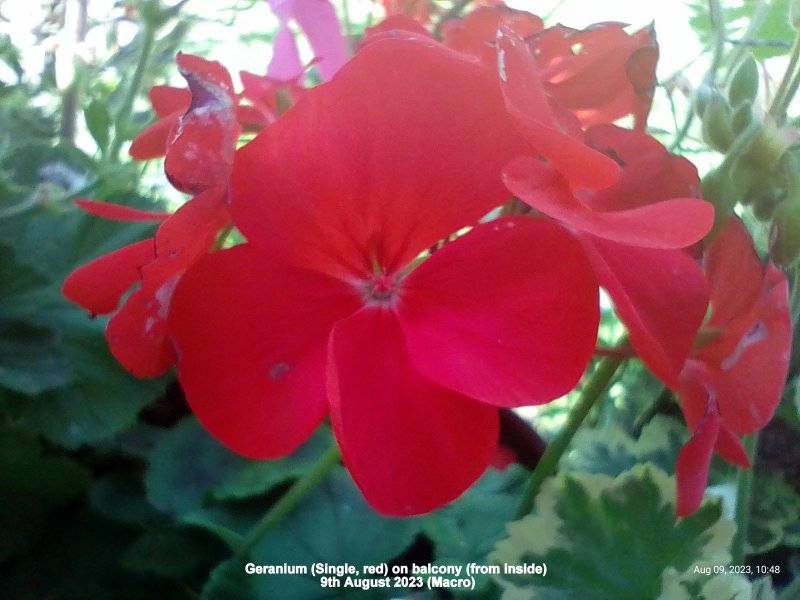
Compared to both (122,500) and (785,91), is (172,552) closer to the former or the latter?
(122,500)

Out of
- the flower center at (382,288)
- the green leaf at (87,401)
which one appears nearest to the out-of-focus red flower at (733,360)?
the flower center at (382,288)

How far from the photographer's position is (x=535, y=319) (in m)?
0.22

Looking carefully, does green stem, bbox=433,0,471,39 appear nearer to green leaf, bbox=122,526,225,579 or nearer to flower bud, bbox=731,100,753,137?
flower bud, bbox=731,100,753,137

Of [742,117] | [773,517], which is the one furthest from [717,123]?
[773,517]

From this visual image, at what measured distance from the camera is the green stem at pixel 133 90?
480mm

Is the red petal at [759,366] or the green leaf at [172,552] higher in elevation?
the red petal at [759,366]

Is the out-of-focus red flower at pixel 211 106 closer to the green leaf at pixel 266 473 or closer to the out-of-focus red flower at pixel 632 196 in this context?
the out-of-focus red flower at pixel 632 196

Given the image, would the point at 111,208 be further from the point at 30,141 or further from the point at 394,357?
the point at 30,141

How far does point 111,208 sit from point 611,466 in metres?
0.33

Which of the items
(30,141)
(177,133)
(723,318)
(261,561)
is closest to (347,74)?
(177,133)

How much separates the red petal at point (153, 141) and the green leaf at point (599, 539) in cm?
23

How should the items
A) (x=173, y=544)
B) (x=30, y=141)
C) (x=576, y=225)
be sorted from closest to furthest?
(x=576, y=225), (x=173, y=544), (x=30, y=141)

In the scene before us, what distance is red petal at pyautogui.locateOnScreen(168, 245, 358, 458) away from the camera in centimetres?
23

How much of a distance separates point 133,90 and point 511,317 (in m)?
0.37
